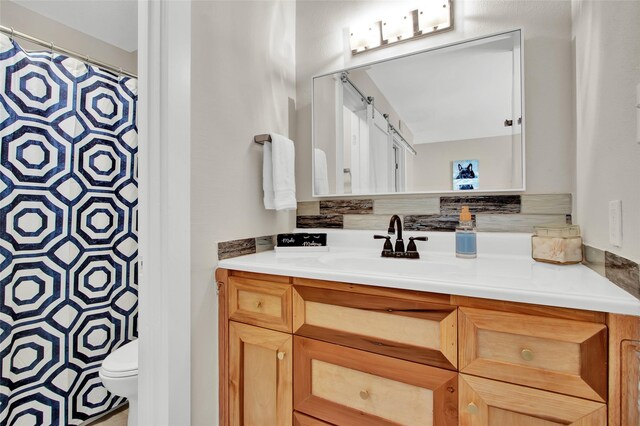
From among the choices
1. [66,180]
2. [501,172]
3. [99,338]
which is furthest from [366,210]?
[99,338]

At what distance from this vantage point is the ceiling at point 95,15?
1770 mm

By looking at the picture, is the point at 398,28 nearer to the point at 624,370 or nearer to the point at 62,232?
the point at 624,370

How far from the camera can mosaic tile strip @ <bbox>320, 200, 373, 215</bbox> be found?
1504mm

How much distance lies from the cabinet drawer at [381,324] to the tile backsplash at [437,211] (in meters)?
0.62

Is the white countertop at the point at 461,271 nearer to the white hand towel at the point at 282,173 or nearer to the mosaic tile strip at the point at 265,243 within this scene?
the mosaic tile strip at the point at 265,243

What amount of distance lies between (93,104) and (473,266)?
2.09m

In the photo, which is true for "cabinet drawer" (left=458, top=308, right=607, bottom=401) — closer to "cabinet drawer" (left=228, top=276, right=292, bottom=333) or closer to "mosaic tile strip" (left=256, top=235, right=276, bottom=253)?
"cabinet drawer" (left=228, top=276, right=292, bottom=333)

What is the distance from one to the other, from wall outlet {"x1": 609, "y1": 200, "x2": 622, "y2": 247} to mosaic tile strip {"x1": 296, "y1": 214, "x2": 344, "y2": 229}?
102cm

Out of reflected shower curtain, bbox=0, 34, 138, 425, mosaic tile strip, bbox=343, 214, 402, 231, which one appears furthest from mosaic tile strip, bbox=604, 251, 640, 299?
reflected shower curtain, bbox=0, 34, 138, 425

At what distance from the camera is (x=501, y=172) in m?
1.21

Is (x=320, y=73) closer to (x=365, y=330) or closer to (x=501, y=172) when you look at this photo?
(x=501, y=172)

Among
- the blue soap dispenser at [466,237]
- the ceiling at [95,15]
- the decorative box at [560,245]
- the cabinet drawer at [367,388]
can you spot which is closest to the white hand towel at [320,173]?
the blue soap dispenser at [466,237]

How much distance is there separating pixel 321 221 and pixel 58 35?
2141mm

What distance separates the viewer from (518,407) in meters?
0.68
